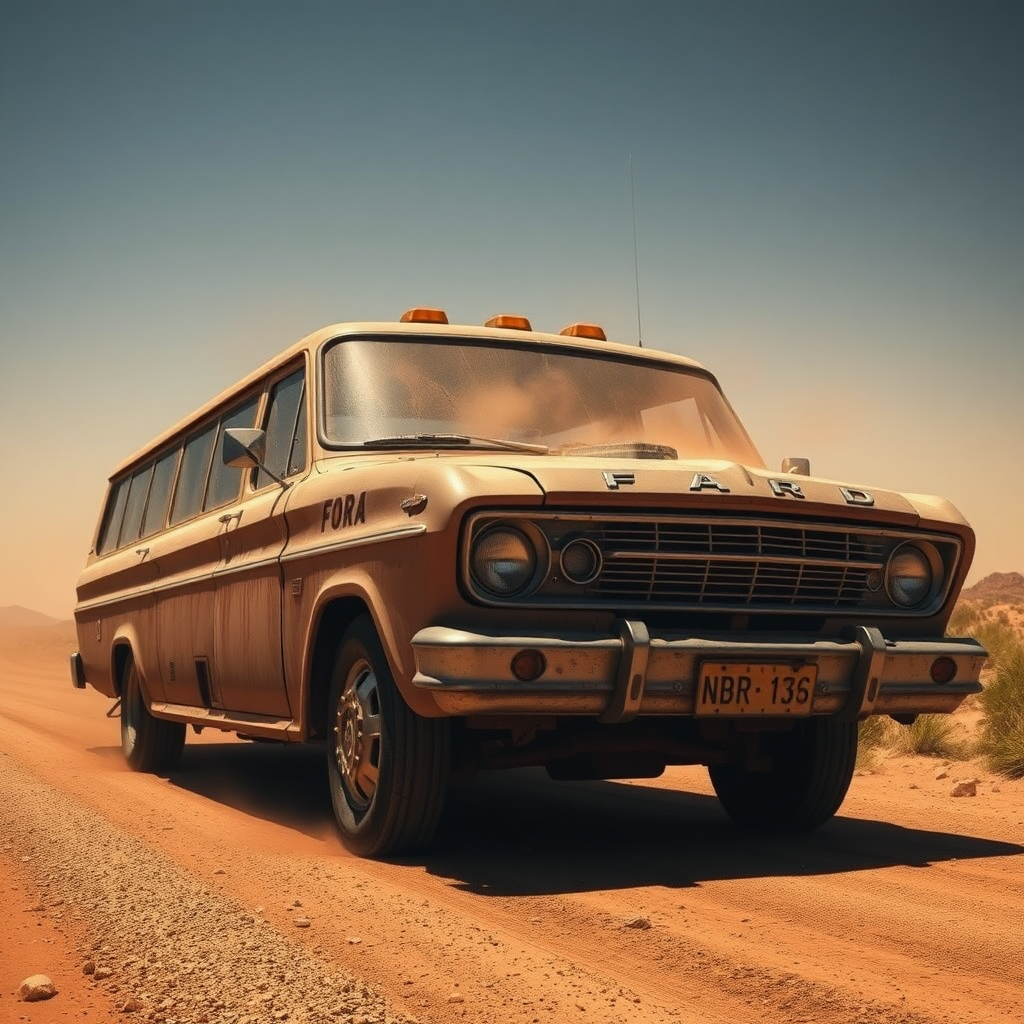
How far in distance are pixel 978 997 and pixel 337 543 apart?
2911 millimetres

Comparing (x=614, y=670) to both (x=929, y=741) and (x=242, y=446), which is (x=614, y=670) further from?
(x=929, y=741)

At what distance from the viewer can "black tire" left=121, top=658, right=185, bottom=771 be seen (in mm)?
9102

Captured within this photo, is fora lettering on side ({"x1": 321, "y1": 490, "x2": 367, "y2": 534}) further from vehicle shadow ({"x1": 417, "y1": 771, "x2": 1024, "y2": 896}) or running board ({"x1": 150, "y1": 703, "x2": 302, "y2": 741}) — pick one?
vehicle shadow ({"x1": 417, "y1": 771, "x2": 1024, "y2": 896})

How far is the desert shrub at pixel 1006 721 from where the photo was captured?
8797 mm

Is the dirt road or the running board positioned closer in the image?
the dirt road

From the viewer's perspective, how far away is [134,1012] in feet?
10.3

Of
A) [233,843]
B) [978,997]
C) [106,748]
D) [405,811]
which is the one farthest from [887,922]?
[106,748]

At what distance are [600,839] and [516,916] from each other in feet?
5.57

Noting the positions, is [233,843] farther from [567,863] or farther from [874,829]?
[874,829]

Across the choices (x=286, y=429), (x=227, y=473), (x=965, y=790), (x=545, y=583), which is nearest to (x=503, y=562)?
(x=545, y=583)

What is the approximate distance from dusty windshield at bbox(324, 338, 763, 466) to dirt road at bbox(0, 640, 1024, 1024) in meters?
1.74

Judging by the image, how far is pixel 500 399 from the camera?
6156 millimetres

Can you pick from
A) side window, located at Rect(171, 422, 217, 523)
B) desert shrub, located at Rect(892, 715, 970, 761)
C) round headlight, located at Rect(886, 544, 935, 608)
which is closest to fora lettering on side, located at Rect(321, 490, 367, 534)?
round headlight, located at Rect(886, 544, 935, 608)

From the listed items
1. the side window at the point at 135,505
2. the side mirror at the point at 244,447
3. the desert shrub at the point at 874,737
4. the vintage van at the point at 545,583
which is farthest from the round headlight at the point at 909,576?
the side window at the point at 135,505
